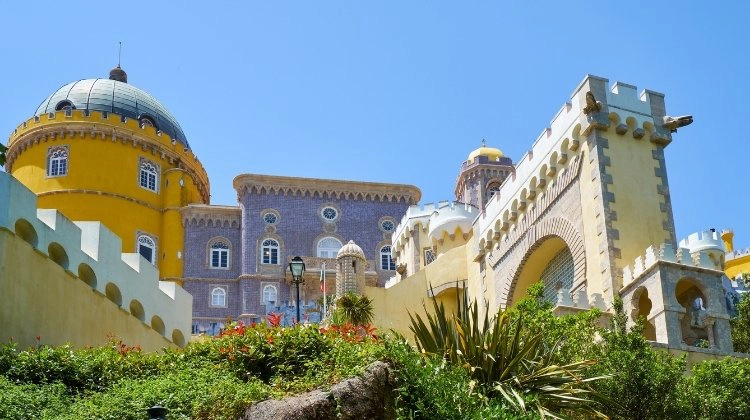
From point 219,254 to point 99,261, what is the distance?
3160 cm

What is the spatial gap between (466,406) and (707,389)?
275 inches

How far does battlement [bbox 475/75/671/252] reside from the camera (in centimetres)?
2909

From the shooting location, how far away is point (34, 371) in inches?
737

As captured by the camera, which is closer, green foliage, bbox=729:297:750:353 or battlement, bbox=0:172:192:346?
battlement, bbox=0:172:192:346

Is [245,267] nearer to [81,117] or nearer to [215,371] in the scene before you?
[81,117]

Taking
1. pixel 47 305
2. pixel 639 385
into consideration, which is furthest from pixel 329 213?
pixel 639 385

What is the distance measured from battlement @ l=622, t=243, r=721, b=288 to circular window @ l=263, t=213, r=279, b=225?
108 ft

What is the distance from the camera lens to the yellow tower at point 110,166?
5450 cm

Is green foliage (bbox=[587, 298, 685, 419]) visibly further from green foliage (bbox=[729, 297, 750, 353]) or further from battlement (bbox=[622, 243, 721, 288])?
green foliage (bbox=[729, 297, 750, 353])

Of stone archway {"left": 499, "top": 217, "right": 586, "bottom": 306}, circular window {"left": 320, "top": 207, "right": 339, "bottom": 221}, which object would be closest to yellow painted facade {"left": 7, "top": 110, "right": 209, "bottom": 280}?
circular window {"left": 320, "top": 207, "right": 339, "bottom": 221}

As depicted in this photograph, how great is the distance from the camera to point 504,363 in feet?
52.0

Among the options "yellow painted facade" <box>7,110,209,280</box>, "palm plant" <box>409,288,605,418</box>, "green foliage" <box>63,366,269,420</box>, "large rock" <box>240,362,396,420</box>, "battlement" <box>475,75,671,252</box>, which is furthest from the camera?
"yellow painted facade" <box>7,110,209,280</box>

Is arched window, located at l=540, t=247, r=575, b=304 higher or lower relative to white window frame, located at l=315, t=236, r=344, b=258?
lower

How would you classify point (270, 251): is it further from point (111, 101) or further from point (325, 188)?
point (111, 101)
